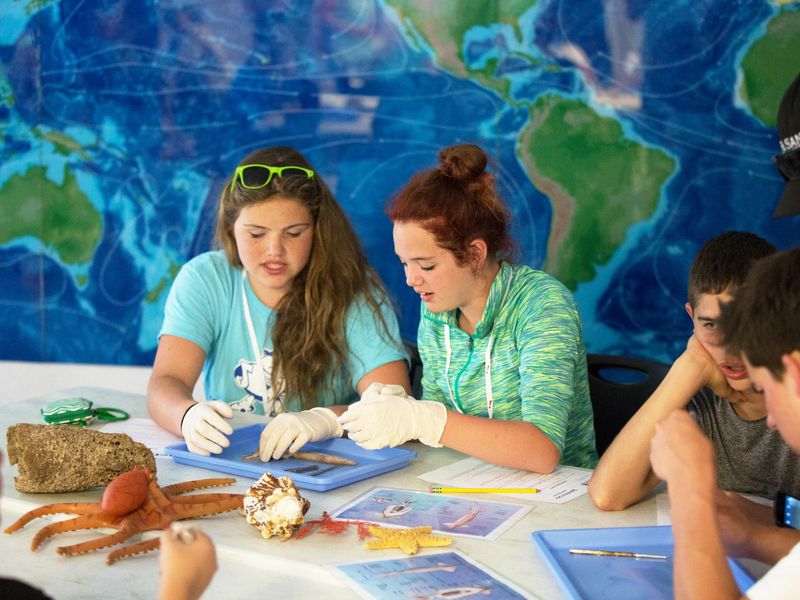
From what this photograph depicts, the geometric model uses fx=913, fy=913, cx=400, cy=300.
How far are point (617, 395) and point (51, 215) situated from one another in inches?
96.7

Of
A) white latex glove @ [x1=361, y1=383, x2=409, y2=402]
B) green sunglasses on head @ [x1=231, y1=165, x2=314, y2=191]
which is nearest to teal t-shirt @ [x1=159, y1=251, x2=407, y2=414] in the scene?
green sunglasses on head @ [x1=231, y1=165, x2=314, y2=191]

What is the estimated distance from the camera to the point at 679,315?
289 cm

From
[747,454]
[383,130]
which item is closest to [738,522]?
[747,454]

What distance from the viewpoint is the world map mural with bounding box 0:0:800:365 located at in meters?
2.81

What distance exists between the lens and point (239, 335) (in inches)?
89.8

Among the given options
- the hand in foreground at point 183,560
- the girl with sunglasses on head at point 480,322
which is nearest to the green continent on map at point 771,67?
the girl with sunglasses on head at point 480,322

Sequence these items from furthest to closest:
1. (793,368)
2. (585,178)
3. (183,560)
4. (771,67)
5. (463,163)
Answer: (585,178) → (771,67) → (463,163) → (793,368) → (183,560)

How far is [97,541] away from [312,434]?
529mm

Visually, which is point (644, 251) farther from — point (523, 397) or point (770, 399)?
point (770, 399)

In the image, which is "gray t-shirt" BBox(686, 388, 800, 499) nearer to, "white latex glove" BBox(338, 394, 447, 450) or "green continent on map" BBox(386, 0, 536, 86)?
"white latex glove" BBox(338, 394, 447, 450)

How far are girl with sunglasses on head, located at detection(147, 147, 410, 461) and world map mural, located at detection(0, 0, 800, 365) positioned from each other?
0.91 metres

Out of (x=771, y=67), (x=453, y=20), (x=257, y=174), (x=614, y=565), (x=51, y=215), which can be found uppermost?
(x=453, y=20)

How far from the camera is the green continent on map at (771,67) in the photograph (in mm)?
2703

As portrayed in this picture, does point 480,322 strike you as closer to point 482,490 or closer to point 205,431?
point 482,490
